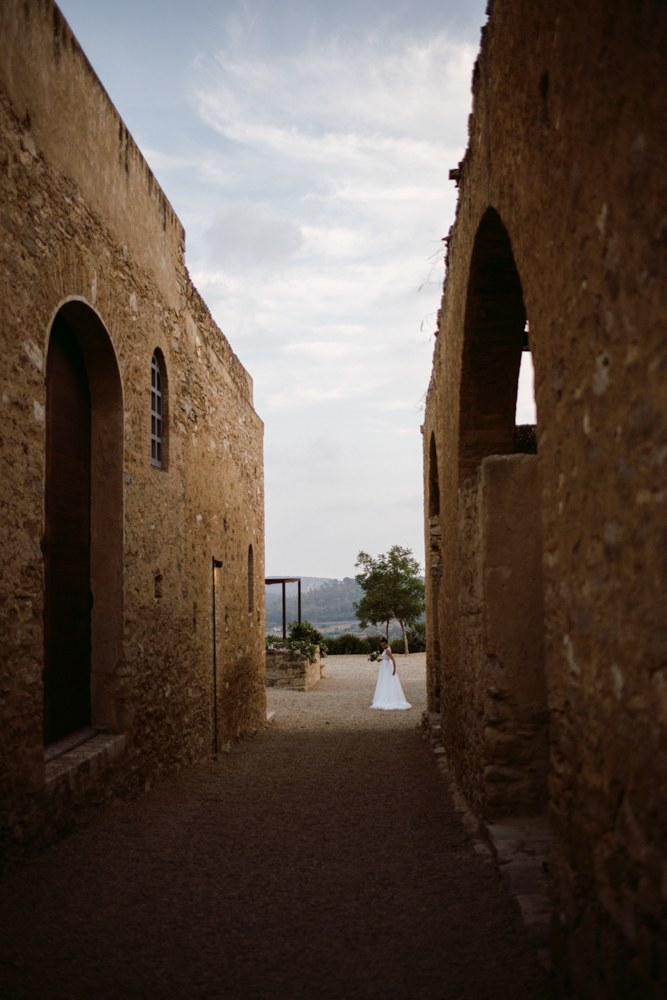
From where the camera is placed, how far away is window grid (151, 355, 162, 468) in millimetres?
6309

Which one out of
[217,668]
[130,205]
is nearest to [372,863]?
[217,668]

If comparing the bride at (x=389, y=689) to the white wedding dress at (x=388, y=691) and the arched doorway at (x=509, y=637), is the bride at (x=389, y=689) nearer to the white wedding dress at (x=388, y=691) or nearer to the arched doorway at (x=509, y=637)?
the white wedding dress at (x=388, y=691)

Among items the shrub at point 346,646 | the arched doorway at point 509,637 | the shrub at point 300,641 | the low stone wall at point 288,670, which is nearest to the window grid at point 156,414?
the arched doorway at point 509,637

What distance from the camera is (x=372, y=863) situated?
3.71 meters

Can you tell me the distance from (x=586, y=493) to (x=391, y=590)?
27.5m

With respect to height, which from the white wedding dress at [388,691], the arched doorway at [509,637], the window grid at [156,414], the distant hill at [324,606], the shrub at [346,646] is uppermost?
the window grid at [156,414]

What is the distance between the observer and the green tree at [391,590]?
95.3ft

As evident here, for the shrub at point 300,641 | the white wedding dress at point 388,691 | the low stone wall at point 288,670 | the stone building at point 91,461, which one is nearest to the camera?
the stone building at point 91,461

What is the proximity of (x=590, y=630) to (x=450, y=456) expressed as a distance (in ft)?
12.9

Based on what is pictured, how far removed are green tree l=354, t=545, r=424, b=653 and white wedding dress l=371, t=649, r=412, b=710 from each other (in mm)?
14211

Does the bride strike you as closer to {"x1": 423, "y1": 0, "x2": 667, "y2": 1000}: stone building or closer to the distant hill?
{"x1": 423, "y1": 0, "x2": 667, "y2": 1000}: stone building

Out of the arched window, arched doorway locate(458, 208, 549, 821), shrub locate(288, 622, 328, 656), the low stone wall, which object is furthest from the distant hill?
arched doorway locate(458, 208, 549, 821)

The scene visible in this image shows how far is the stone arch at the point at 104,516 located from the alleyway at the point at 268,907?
929 millimetres

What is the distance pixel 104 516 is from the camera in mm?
5234
